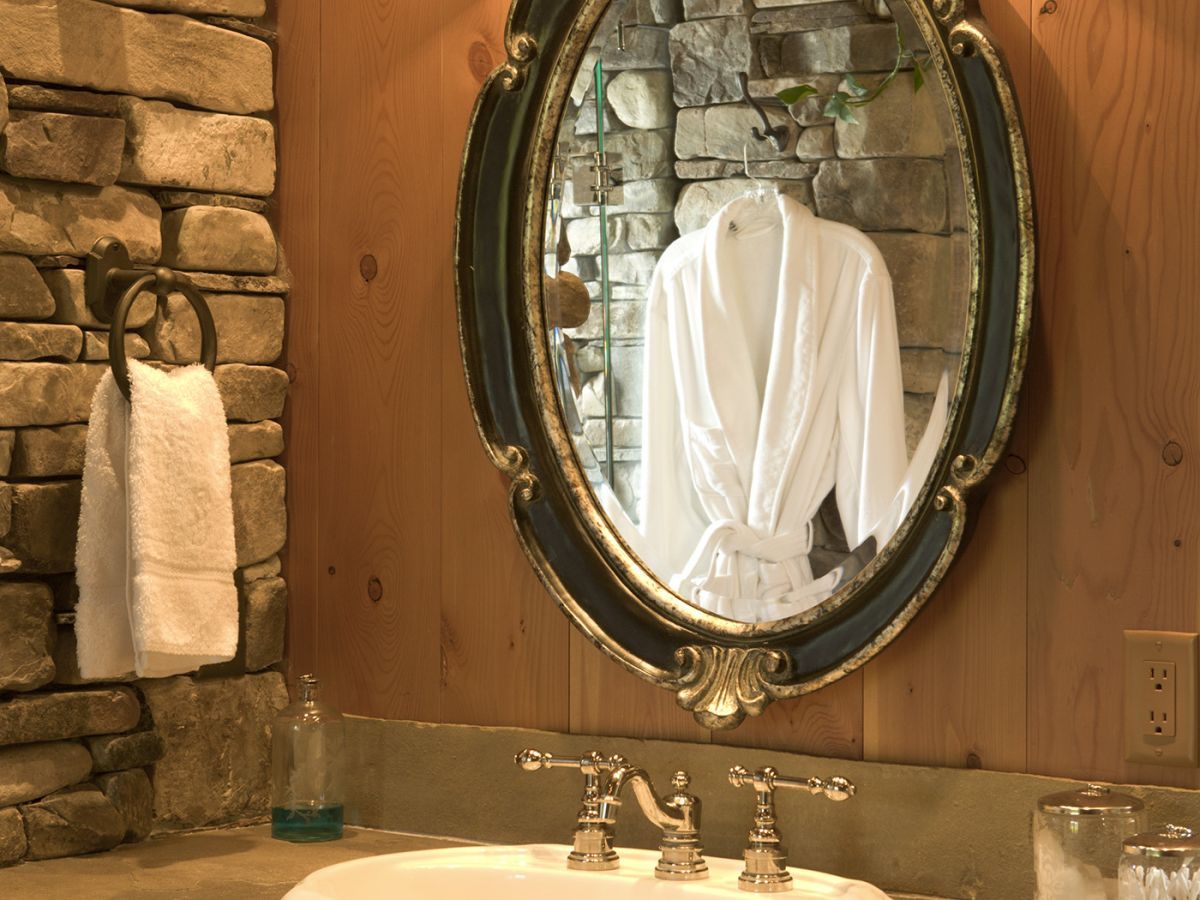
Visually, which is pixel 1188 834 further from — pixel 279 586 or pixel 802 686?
pixel 279 586

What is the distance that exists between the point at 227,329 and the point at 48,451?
0.28 meters

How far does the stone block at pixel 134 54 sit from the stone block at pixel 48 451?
0.38 meters

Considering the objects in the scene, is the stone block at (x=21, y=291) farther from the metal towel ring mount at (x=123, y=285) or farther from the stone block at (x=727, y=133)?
the stone block at (x=727, y=133)

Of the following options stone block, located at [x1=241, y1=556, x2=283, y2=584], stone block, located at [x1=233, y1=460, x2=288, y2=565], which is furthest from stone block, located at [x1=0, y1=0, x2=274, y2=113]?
stone block, located at [x1=241, y1=556, x2=283, y2=584]

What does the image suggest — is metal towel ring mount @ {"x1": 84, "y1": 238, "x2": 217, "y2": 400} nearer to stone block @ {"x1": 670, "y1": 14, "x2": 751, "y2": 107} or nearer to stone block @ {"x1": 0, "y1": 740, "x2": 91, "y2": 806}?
stone block @ {"x1": 0, "y1": 740, "x2": 91, "y2": 806}

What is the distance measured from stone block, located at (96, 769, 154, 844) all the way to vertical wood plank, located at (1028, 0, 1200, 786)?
0.99 metres

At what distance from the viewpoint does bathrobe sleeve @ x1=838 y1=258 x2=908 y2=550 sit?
155cm

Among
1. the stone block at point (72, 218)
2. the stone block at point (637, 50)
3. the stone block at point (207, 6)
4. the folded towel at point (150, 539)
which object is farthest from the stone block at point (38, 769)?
the stone block at point (637, 50)

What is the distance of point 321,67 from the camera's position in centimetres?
200

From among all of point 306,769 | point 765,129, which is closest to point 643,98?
point 765,129

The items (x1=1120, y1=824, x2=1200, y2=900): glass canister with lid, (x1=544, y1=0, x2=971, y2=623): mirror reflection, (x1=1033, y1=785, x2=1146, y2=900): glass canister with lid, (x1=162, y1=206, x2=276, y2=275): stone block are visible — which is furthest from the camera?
(x1=162, y1=206, x2=276, y2=275): stone block

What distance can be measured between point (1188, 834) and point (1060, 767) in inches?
9.1

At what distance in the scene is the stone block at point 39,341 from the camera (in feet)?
5.61

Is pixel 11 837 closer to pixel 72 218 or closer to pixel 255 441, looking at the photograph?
pixel 255 441
